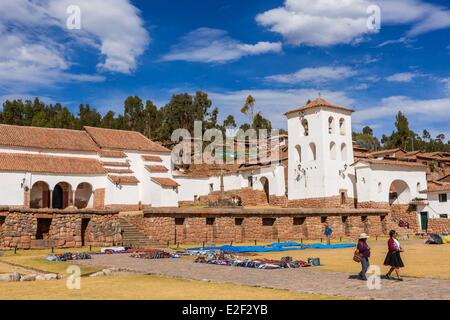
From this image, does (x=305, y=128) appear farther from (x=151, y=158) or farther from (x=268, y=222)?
(x=268, y=222)

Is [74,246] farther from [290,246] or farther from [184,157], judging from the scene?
[184,157]

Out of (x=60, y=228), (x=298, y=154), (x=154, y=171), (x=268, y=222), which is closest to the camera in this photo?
(x=60, y=228)

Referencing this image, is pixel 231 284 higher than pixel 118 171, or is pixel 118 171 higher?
pixel 118 171

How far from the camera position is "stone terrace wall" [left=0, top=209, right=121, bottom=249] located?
23594 millimetres

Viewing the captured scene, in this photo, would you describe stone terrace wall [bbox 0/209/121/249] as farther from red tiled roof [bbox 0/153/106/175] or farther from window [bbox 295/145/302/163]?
window [bbox 295/145/302/163]

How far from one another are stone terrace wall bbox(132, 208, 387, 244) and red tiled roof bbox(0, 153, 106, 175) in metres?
11.3

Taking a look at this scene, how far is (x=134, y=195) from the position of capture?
1540 inches

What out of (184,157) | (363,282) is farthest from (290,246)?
(184,157)

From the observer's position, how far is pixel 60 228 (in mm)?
24953

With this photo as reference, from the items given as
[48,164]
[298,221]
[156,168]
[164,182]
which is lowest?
[298,221]

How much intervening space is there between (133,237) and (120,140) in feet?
57.5

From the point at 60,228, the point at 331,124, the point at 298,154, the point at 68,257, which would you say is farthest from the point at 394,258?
the point at 298,154

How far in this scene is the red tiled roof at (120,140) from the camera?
4081 cm

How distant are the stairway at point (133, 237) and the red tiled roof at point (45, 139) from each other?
1338 centimetres
